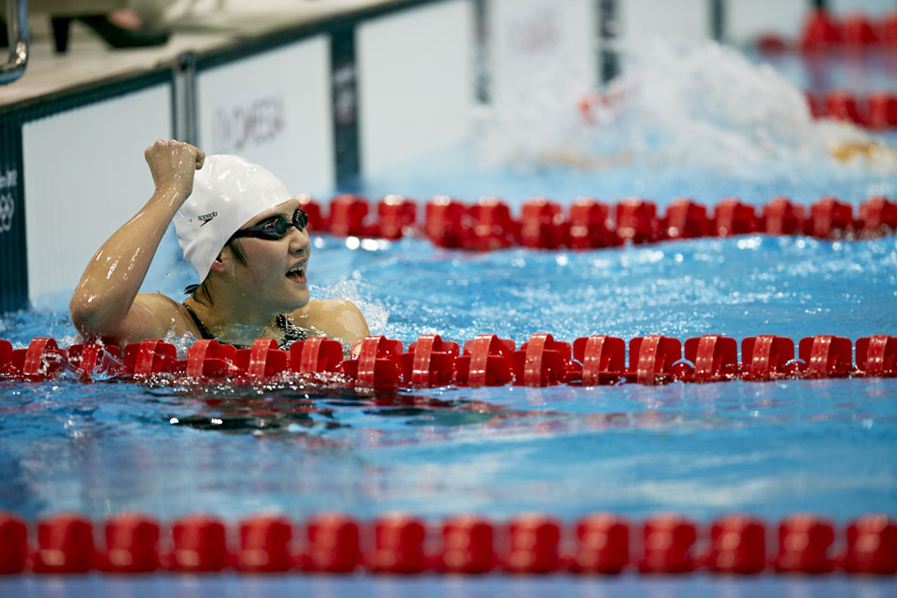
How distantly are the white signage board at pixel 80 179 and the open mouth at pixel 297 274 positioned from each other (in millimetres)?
1457

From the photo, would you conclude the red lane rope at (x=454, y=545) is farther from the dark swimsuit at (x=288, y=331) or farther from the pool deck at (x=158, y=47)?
the pool deck at (x=158, y=47)

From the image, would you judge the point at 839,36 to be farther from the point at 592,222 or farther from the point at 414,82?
the point at 592,222

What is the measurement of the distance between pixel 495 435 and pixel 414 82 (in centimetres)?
505

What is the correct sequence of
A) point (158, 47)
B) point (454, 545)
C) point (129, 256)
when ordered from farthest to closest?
point (158, 47) → point (129, 256) → point (454, 545)

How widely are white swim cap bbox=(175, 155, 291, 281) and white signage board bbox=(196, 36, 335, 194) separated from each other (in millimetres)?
2183

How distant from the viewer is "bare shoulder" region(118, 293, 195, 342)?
3.51 meters

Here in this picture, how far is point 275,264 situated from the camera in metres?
3.53

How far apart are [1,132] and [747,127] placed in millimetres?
3951

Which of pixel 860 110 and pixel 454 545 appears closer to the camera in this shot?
pixel 454 545

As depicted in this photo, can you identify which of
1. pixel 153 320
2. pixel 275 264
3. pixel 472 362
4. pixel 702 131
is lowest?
pixel 472 362

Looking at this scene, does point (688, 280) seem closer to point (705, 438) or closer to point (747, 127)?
point (705, 438)

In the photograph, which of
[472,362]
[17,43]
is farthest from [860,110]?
[472,362]

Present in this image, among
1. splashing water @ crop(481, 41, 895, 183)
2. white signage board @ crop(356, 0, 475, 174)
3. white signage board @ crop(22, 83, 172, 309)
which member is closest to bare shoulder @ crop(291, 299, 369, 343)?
white signage board @ crop(22, 83, 172, 309)

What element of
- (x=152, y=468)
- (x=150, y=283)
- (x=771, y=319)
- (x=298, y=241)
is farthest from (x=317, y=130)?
(x=152, y=468)
